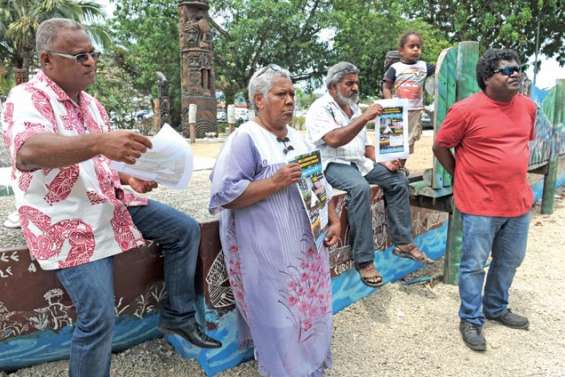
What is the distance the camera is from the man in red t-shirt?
2.56 m

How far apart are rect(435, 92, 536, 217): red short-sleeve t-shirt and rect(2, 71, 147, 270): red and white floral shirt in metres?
2.11

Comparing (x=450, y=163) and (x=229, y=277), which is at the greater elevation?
(x=450, y=163)

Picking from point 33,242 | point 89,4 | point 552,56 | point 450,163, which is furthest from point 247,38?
point 33,242

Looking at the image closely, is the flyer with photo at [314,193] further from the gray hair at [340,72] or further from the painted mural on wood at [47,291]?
the gray hair at [340,72]

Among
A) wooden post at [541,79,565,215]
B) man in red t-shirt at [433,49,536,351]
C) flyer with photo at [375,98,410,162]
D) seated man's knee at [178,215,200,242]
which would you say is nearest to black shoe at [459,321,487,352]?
man in red t-shirt at [433,49,536,351]

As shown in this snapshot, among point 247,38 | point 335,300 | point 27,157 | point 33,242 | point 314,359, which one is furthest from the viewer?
point 247,38

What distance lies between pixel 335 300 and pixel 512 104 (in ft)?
5.85

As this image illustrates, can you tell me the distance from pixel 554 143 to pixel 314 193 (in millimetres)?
5360

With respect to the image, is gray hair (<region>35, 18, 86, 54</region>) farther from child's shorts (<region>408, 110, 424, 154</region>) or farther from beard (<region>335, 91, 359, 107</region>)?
child's shorts (<region>408, 110, 424, 154</region>)

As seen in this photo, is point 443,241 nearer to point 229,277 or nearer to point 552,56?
point 229,277

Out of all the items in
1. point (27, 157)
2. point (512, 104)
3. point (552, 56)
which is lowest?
point (27, 157)

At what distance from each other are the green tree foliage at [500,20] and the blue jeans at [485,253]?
49.2 feet

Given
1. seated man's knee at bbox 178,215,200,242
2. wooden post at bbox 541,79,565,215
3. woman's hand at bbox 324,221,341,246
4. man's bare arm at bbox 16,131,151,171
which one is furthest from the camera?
wooden post at bbox 541,79,565,215

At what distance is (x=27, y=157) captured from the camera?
1.41 metres
